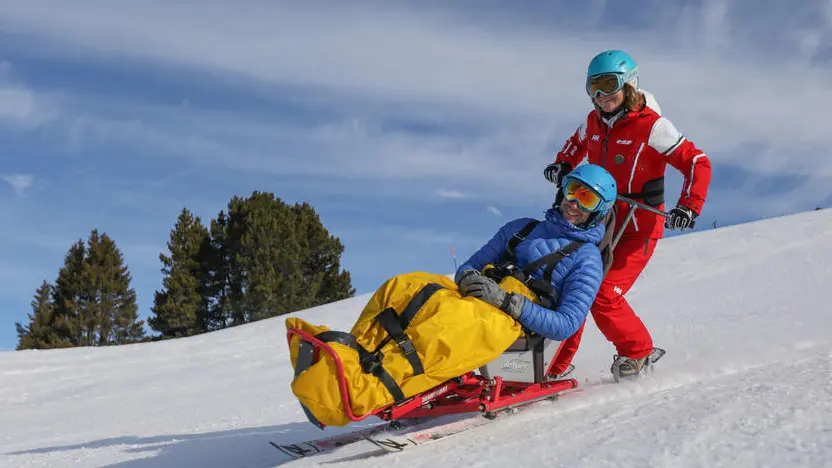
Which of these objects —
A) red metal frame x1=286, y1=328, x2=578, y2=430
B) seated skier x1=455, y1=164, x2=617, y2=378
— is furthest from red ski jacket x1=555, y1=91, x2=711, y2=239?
red metal frame x1=286, y1=328, x2=578, y2=430

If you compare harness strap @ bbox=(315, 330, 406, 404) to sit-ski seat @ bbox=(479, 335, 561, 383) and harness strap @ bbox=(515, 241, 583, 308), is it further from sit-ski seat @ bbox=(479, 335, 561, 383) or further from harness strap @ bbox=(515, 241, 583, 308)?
harness strap @ bbox=(515, 241, 583, 308)

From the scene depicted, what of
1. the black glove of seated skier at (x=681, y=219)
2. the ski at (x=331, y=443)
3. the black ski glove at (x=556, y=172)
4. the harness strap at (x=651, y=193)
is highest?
the black ski glove at (x=556, y=172)

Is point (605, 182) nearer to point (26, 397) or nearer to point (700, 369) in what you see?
point (700, 369)

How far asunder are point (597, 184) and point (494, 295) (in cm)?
108

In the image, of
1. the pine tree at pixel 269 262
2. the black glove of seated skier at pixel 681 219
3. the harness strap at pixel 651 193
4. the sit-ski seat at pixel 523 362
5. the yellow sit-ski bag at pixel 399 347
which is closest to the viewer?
the yellow sit-ski bag at pixel 399 347

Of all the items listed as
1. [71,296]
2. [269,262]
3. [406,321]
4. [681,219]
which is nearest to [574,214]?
[681,219]

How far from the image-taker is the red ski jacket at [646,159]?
16.5ft

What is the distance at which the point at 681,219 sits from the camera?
15.9 feet

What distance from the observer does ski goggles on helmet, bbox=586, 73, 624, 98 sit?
200 inches

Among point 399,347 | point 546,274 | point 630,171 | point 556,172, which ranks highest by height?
point 556,172

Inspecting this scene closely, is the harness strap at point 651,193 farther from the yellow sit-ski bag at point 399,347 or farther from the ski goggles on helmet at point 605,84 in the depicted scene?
the yellow sit-ski bag at point 399,347

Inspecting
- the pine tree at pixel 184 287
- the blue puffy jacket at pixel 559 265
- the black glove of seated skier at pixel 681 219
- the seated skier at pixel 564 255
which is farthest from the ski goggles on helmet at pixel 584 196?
the pine tree at pixel 184 287

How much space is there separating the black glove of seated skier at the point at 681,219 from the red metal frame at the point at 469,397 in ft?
4.35

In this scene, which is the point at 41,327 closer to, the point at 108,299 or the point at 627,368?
the point at 108,299
